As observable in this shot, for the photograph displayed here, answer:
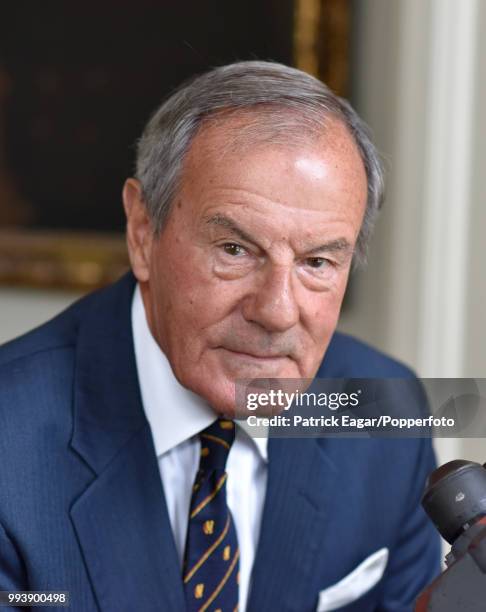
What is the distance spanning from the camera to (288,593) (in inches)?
48.1

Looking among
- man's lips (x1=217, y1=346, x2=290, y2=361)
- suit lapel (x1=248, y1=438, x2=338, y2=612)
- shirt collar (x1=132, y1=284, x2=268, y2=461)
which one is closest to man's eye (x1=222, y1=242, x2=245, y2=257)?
man's lips (x1=217, y1=346, x2=290, y2=361)

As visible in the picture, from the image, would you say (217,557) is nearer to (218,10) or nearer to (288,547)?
(288,547)

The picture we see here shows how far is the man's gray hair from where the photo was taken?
42.0 inches

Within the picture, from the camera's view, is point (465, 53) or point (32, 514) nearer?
point (32, 514)

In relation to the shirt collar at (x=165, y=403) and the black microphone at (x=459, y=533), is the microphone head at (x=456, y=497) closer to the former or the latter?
the black microphone at (x=459, y=533)

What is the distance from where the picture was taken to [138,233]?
47.4 inches

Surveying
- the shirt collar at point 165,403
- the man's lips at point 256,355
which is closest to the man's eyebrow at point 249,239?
the man's lips at point 256,355

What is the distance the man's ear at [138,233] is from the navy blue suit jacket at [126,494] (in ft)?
0.28

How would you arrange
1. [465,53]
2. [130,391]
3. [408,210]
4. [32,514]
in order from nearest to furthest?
[32,514] < [130,391] < [465,53] < [408,210]

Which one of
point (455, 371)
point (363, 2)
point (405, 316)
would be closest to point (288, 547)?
point (455, 371)

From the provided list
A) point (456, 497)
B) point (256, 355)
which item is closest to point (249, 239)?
point (256, 355)

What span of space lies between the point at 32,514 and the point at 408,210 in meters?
1.34

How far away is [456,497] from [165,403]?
0.49 meters

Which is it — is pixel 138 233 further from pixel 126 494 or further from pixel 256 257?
pixel 126 494
